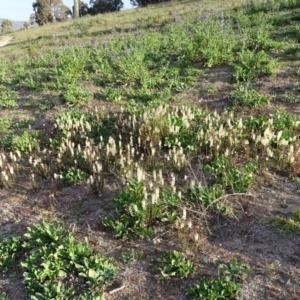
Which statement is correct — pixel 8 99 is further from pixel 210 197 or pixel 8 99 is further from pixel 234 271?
pixel 234 271

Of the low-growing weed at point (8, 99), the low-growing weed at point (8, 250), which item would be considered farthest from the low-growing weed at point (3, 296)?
the low-growing weed at point (8, 99)

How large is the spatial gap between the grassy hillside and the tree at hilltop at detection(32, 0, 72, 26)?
42844mm

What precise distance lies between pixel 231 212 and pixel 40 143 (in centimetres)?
466

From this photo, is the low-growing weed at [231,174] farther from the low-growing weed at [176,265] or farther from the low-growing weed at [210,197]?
the low-growing weed at [176,265]

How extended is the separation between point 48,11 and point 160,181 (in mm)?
52125

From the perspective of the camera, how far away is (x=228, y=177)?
5805 millimetres

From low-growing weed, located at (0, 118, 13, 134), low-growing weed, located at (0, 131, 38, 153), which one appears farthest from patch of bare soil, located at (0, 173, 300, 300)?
low-growing weed, located at (0, 118, 13, 134)

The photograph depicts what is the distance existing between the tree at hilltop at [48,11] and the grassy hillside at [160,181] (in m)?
42.8

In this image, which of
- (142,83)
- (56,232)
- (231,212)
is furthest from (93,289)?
(142,83)

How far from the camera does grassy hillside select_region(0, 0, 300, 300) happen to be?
4.54 meters

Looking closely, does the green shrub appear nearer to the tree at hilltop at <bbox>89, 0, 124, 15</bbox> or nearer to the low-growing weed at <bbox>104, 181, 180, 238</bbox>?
the low-growing weed at <bbox>104, 181, 180, 238</bbox>

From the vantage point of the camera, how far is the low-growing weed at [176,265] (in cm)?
446

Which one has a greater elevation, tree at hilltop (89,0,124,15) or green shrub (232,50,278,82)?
tree at hilltop (89,0,124,15)

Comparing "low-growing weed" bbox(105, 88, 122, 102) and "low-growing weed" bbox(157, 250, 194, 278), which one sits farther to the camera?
"low-growing weed" bbox(105, 88, 122, 102)
